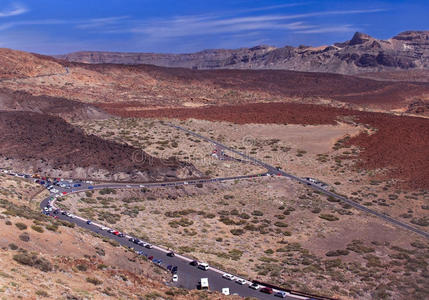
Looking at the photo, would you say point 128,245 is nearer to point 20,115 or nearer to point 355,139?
point 20,115

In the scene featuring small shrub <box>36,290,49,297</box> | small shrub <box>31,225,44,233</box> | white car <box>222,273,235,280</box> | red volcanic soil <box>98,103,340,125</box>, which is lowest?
white car <box>222,273,235,280</box>

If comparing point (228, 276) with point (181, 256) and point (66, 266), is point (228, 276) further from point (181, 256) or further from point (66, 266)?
point (66, 266)

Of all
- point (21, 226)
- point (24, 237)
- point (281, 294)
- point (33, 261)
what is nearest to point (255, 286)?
point (281, 294)

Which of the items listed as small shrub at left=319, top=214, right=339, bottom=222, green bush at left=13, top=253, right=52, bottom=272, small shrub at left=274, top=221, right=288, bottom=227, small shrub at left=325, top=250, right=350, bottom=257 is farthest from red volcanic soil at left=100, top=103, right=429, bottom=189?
green bush at left=13, top=253, right=52, bottom=272

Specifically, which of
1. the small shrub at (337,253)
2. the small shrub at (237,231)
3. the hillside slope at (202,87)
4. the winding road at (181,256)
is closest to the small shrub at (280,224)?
the small shrub at (237,231)

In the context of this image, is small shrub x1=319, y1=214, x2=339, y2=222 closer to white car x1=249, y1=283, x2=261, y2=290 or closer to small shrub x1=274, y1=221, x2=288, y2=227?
small shrub x1=274, y1=221, x2=288, y2=227

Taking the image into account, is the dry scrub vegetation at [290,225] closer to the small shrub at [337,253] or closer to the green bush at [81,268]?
the small shrub at [337,253]

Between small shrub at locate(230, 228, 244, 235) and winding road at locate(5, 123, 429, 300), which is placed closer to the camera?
winding road at locate(5, 123, 429, 300)

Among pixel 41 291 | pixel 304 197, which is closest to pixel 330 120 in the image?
pixel 304 197


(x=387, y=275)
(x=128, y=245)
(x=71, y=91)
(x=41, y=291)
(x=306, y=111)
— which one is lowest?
(x=387, y=275)
